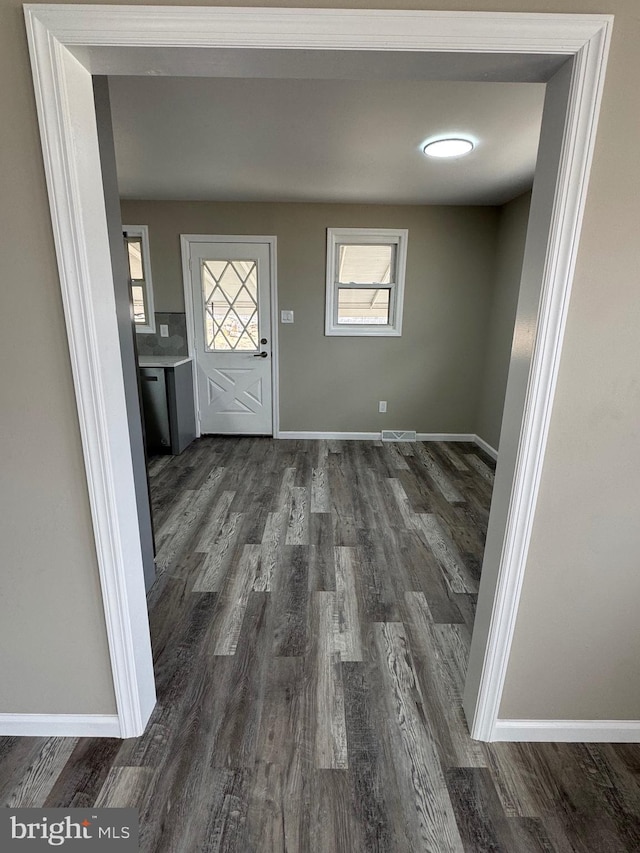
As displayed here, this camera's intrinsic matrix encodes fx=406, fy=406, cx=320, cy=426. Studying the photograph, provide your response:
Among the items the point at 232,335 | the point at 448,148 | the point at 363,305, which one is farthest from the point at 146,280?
the point at 448,148

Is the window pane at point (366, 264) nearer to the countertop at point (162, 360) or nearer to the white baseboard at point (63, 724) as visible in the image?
the countertop at point (162, 360)

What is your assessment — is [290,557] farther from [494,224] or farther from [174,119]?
[494,224]

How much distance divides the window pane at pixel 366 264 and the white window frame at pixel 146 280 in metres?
1.94

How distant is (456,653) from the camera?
172 centimetres

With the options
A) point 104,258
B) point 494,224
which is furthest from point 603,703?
point 494,224

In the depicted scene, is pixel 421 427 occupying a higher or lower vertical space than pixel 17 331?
lower

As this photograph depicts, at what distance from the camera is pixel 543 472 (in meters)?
1.13

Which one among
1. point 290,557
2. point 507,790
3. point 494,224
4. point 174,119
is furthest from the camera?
point 494,224

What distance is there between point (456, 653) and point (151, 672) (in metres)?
1.21

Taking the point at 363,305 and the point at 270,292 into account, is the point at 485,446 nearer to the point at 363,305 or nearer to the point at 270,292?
the point at 363,305

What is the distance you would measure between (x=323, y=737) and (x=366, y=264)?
12.8ft

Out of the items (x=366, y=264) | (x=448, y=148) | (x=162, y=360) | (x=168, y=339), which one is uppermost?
(x=448, y=148)

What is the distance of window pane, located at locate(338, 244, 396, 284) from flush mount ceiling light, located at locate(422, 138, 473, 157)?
151 centimetres

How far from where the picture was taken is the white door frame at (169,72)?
2.88ft
